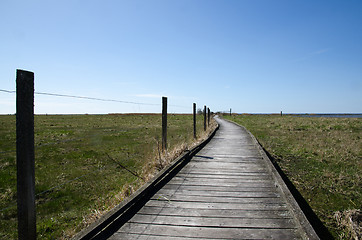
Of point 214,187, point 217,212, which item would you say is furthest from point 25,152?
point 214,187

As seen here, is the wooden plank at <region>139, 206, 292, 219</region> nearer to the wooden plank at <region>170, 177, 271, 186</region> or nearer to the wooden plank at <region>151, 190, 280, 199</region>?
the wooden plank at <region>151, 190, 280, 199</region>

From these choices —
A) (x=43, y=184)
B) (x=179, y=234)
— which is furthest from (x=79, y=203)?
(x=179, y=234)

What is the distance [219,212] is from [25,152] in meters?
2.39

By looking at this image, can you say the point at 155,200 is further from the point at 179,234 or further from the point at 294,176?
the point at 294,176

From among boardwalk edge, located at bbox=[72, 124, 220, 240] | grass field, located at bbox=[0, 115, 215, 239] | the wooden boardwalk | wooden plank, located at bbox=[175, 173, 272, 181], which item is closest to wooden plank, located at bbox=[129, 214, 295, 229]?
the wooden boardwalk

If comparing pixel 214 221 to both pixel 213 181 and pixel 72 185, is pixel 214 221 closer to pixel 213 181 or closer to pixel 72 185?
pixel 213 181

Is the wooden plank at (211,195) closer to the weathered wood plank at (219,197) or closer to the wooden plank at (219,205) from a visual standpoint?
the weathered wood plank at (219,197)

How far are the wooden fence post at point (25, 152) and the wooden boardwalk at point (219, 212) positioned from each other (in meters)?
0.87

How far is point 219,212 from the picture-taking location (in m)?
2.98

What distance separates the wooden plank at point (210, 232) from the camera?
2.40 meters

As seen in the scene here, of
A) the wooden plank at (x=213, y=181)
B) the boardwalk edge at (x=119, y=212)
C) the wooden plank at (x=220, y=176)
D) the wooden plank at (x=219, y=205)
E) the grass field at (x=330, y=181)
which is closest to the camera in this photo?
the boardwalk edge at (x=119, y=212)

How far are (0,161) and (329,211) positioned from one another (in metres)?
10.2

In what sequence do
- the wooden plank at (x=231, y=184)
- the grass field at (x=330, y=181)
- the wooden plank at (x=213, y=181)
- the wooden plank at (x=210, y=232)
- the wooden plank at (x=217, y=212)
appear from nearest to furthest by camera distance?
the wooden plank at (x=210, y=232)
the wooden plank at (x=217, y=212)
the grass field at (x=330, y=181)
the wooden plank at (x=231, y=184)
the wooden plank at (x=213, y=181)

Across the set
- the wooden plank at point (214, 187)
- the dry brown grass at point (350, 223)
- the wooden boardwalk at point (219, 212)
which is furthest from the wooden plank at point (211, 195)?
the dry brown grass at point (350, 223)
